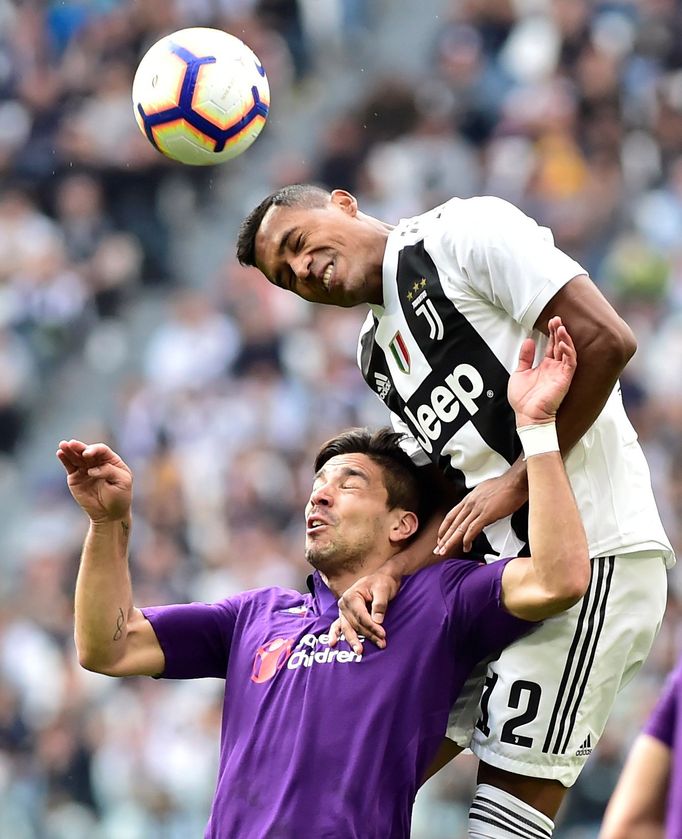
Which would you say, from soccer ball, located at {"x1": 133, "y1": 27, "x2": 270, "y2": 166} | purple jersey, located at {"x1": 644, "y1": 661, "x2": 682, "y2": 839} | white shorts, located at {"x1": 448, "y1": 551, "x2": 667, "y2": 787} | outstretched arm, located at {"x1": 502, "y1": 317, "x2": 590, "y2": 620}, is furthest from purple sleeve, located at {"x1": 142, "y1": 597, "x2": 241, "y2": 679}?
purple jersey, located at {"x1": 644, "y1": 661, "x2": 682, "y2": 839}

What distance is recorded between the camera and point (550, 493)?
365 centimetres

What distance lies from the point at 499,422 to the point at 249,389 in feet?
21.1

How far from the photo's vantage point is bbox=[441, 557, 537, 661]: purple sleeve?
386 cm

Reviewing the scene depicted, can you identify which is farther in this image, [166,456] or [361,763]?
[166,456]

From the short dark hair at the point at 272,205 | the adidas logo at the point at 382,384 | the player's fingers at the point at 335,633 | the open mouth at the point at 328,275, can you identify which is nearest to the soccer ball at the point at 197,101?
the short dark hair at the point at 272,205

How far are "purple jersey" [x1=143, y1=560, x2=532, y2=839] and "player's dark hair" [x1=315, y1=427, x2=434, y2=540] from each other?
1.03 feet

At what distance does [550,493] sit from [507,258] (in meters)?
0.63

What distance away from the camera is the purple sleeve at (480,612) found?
386cm

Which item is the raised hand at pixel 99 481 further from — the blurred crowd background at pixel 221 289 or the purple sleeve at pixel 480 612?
the blurred crowd background at pixel 221 289

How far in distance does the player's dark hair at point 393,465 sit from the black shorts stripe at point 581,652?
26.7 inches

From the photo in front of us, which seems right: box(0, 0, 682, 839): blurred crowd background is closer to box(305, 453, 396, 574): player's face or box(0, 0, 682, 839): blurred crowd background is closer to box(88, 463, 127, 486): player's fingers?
box(305, 453, 396, 574): player's face

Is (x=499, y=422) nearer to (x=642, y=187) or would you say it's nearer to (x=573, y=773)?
(x=573, y=773)

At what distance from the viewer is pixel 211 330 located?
10656 millimetres

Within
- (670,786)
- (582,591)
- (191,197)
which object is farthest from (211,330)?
(670,786)
